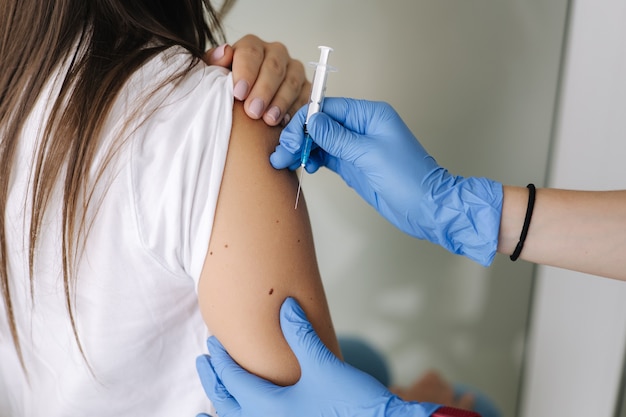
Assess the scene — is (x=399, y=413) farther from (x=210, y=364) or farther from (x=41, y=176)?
(x=41, y=176)

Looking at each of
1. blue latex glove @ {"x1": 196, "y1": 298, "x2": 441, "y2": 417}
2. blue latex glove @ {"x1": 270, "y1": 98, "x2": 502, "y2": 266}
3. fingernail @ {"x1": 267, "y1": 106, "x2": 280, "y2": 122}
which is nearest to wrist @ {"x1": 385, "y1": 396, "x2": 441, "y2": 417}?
blue latex glove @ {"x1": 196, "y1": 298, "x2": 441, "y2": 417}

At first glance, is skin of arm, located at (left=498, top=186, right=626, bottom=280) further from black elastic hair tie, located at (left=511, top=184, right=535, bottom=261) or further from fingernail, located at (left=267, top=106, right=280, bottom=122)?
fingernail, located at (left=267, top=106, right=280, bottom=122)

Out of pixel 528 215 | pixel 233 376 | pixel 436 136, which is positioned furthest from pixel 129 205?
pixel 436 136

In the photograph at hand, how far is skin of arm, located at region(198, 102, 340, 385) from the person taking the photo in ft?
2.61

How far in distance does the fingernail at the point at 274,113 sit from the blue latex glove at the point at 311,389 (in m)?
0.28

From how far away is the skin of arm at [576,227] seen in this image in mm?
893

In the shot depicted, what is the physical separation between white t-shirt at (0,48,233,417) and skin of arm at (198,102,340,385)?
2cm

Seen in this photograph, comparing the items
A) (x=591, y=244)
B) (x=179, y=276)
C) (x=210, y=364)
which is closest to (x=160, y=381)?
(x=210, y=364)

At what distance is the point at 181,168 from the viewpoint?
764 mm

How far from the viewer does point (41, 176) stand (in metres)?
0.77

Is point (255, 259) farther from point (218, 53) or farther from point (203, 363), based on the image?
point (218, 53)

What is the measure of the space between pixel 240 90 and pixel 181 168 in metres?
0.15

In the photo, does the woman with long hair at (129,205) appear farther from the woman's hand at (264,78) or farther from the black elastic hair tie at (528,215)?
the black elastic hair tie at (528,215)

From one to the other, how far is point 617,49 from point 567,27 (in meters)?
0.22
